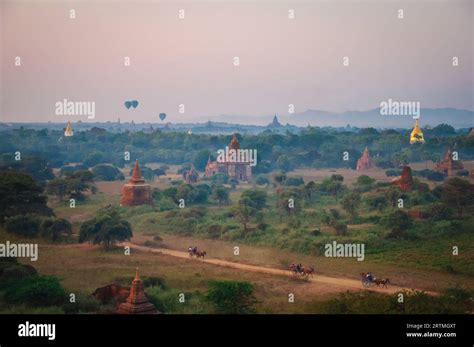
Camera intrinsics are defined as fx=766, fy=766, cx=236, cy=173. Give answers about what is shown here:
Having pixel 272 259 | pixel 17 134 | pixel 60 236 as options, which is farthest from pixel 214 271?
pixel 17 134

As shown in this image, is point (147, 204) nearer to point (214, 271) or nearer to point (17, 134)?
point (214, 271)

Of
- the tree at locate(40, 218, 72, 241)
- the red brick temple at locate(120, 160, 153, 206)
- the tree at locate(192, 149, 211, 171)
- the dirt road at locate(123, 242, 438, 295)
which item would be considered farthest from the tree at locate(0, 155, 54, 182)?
the dirt road at locate(123, 242, 438, 295)

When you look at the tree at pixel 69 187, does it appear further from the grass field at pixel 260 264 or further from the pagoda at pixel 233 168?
the pagoda at pixel 233 168

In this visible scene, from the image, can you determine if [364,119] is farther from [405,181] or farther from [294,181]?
[405,181]

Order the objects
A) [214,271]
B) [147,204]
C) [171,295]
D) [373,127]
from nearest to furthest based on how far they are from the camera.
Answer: [171,295] → [214,271] → [147,204] → [373,127]

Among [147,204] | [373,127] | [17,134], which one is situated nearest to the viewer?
[147,204]

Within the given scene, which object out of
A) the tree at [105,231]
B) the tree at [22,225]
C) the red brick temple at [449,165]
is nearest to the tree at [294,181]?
the red brick temple at [449,165]
